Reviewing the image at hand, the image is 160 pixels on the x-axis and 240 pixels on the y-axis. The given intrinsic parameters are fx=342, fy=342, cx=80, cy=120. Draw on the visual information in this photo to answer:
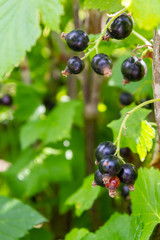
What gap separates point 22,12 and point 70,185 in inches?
55.3

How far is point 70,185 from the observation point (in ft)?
6.83

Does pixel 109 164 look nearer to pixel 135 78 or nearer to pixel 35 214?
pixel 135 78

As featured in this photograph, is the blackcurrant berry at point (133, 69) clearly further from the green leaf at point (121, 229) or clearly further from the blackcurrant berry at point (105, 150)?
the green leaf at point (121, 229)

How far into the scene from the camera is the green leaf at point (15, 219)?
4.25ft

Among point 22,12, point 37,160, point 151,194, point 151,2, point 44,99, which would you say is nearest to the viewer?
point 151,2

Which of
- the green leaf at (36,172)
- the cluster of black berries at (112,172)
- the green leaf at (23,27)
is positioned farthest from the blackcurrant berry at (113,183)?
the green leaf at (36,172)

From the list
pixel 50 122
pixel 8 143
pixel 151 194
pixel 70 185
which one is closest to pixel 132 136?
pixel 151 194

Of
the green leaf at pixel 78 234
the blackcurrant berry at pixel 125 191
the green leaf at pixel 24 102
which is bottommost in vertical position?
the blackcurrant berry at pixel 125 191

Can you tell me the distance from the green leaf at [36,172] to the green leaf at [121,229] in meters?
0.85

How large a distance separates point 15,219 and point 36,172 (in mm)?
649

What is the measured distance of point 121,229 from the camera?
1.09 meters

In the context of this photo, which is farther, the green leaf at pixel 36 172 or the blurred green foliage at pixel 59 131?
the green leaf at pixel 36 172

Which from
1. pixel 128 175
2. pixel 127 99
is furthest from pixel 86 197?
pixel 128 175

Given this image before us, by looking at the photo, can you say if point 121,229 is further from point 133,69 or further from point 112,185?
point 133,69
